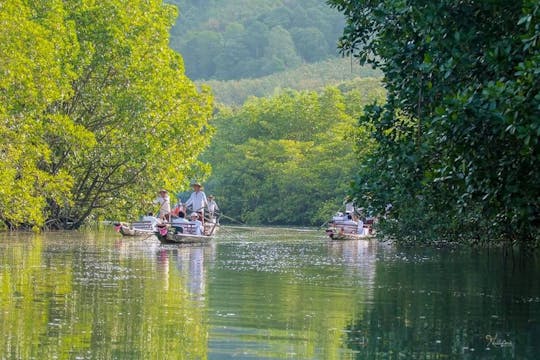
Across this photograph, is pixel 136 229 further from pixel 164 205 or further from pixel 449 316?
pixel 449 316

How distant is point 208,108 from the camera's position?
5269 centimetres

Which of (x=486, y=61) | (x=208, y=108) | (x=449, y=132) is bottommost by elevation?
(x=449, y=132)

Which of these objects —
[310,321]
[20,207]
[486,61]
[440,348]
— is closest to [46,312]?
[310,321]

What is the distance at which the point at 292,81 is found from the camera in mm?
172625

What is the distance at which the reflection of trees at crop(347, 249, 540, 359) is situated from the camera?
40.9 feet

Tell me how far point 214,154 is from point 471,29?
77.0m

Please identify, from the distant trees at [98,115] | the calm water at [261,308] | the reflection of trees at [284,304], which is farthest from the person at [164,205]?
the calm water at [261,308]

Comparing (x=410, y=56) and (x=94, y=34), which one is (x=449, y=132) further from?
(x=94, y=34)

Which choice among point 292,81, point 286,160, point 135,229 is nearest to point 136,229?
point 135,229

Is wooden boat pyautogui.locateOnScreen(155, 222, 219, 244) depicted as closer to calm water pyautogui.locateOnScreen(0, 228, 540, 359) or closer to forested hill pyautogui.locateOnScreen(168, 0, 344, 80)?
calm water pyautogui.locateOnScreen(0, 228, 540, 359)

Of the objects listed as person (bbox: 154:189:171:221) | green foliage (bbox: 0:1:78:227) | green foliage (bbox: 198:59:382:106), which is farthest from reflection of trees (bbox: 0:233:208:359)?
green foliage (bbox: 198:59:382:106)

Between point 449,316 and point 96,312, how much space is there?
446 centimetres

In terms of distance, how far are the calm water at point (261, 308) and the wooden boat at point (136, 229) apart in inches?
651

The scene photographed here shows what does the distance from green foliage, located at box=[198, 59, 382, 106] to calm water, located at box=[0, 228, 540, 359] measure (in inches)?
5115
